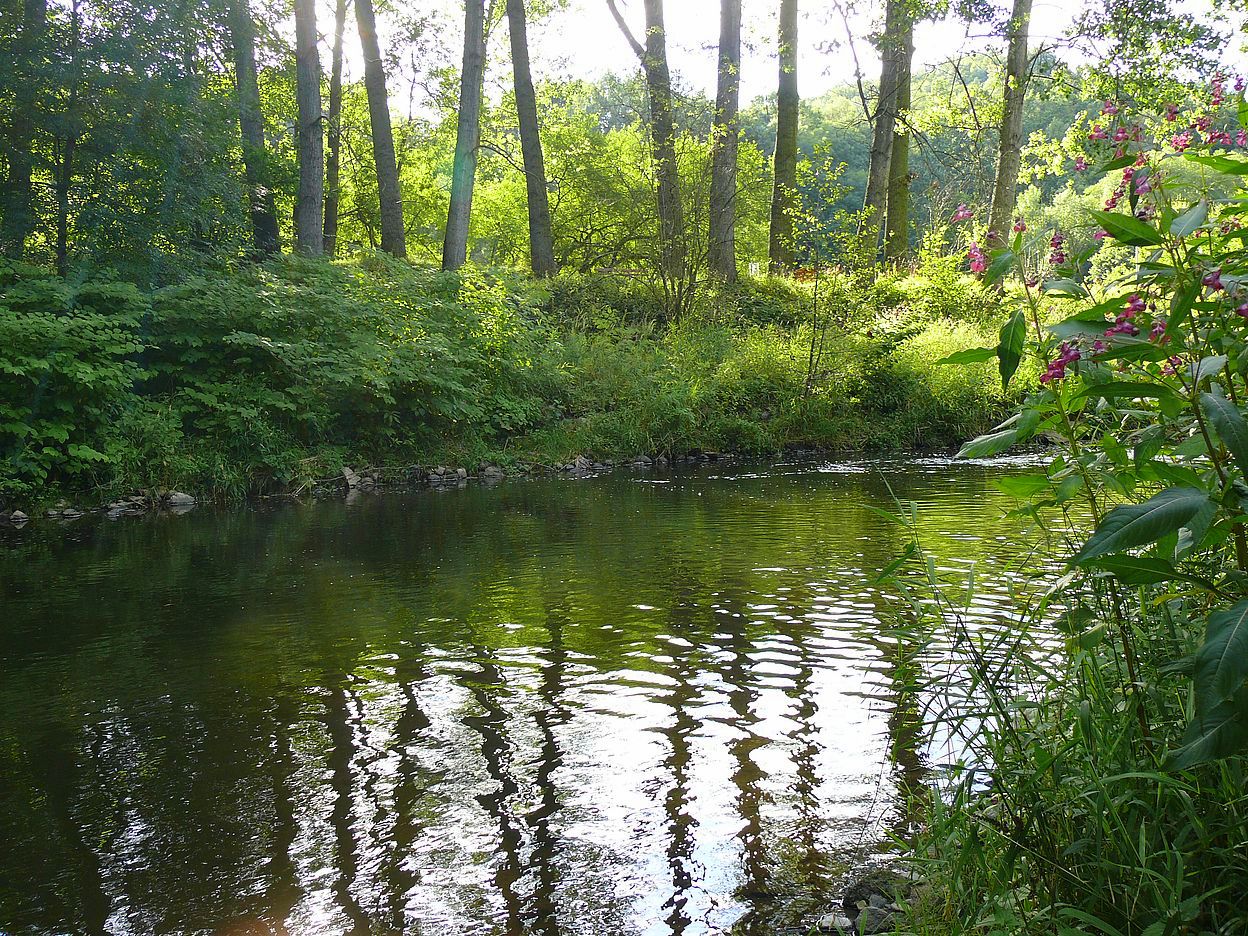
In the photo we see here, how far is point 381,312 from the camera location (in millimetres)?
14547

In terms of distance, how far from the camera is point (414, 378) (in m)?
13.7

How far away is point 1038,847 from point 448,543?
707 cm

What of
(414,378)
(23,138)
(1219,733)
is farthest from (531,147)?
(1219,733)

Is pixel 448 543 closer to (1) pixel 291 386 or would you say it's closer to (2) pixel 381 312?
(1) pixel 291 386

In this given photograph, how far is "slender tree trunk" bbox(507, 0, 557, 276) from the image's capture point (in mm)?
21594

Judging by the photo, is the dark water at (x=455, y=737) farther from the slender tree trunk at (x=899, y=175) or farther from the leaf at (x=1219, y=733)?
the slender tree trunk at (x=899, y=175)

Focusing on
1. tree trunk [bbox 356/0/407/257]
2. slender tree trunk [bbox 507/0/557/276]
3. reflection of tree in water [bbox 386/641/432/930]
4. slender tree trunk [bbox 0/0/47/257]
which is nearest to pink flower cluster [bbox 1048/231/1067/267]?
reflection of tree in water [bbox 386/641/432/930]

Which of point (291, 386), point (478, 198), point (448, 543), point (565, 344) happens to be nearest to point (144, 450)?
point (291, 386)

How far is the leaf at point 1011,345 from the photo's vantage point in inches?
78.7

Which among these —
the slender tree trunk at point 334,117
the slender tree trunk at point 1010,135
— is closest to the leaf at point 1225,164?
the slender tree trunk at point 1010,135

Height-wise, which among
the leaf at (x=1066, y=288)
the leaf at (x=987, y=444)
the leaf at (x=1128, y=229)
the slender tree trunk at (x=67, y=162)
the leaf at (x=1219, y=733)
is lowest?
the leaf at (x=1219, y=733)

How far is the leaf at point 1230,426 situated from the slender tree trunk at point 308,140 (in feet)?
57.8

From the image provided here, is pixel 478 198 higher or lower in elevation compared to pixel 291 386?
higher

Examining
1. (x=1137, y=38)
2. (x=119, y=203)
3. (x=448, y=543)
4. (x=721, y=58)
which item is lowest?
(x=448, y=543)
